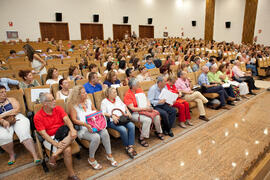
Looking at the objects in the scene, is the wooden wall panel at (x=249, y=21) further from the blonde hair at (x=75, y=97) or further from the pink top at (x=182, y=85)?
the blonde hair at (x=75, y=97)

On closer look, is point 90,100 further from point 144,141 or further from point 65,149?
point 144,141

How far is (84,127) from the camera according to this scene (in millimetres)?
2311

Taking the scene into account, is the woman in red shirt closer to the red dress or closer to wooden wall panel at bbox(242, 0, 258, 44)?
the red dress

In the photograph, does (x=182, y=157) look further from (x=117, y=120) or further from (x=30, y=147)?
(x=30, y=147)

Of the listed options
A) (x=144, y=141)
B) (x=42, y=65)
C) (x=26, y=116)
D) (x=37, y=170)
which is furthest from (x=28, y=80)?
(x=144, y=141)

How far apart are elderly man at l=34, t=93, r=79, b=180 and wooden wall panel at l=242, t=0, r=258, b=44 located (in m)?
17.6

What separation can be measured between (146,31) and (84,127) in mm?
15865

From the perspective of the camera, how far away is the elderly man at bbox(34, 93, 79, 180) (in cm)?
197

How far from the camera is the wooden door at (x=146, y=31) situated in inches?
649

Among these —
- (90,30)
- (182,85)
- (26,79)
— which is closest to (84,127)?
(26,79)

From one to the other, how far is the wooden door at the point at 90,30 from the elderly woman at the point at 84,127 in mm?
11914

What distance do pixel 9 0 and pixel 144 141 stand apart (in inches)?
470

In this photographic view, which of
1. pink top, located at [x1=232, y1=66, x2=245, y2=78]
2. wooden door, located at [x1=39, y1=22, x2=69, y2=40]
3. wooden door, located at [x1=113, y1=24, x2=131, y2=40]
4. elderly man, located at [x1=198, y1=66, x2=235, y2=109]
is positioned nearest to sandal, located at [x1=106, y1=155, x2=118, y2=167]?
elderly man, located at [x1=198, y1=66, x2=235, y2=109]

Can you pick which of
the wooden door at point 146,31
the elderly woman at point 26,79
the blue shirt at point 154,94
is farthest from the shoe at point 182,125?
the wooden door at point 146,31
